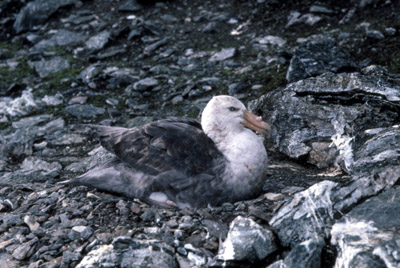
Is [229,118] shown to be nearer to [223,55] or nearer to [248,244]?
[248,244]

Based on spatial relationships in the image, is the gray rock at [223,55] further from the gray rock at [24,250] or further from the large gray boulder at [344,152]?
the gray rock at [24,250]

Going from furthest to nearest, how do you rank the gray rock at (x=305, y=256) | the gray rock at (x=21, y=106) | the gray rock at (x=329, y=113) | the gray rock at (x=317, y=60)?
1. the gray rock at (x=21, y=106)
2. the gray rock at (x=317, y=60)
3. the gray rock at (x=329, y=113)
4. the gray rock at (x=305, y=256)

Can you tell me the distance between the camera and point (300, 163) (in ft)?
20.9

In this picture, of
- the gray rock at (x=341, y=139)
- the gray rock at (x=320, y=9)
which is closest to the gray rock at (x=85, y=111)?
the gray rock at (x=341, y=139)

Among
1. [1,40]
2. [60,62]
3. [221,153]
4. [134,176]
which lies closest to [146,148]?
[134,176]

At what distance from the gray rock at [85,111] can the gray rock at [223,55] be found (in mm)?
2451

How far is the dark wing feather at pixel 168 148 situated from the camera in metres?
5.34

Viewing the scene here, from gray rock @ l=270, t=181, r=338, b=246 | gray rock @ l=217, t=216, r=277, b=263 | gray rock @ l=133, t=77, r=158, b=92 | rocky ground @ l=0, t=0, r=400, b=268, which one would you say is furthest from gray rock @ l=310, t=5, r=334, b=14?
gray rock @ l=217, t=216, r=277, b=263

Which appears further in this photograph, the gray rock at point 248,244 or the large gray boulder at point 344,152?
the gray rock at point 248,244

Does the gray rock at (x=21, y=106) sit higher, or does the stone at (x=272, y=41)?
the stone at (x=272, y=41)

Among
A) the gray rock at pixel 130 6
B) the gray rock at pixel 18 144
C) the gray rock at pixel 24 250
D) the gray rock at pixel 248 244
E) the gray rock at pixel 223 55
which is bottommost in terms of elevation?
the gray rock at pixel 18 144

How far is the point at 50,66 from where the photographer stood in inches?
431

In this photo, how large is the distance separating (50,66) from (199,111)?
408 cm

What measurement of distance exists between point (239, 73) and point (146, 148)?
4.27 meters
